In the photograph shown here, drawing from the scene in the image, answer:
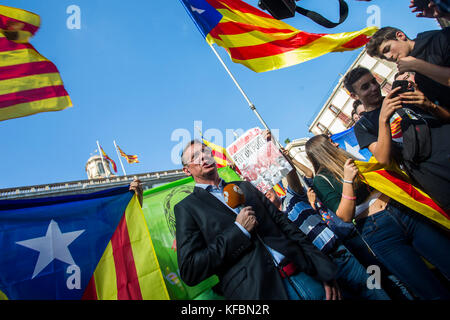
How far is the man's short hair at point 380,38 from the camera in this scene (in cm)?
212

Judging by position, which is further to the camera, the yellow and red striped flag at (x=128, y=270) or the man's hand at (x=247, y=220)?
the yellow and red striped flag at (x=128, y=270)

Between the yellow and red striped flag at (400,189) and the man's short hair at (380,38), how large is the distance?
1.17 metres

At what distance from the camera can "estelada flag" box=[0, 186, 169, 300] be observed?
2.32 meters

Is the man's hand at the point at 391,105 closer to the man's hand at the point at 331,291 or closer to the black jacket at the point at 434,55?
the black jacket at the point at 434,55

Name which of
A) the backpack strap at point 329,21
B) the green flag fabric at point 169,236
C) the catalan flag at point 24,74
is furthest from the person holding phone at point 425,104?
the catalan flag at point 24,74

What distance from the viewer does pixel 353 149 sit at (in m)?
5.32

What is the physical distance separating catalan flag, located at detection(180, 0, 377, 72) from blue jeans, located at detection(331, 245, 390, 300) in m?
3.52

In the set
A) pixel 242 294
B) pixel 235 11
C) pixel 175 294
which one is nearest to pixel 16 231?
pixel 175 294

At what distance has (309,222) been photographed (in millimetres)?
2615

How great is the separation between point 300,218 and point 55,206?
298 cm

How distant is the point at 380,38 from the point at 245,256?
2355 mm

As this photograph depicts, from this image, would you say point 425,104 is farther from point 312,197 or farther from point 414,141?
point 312,197

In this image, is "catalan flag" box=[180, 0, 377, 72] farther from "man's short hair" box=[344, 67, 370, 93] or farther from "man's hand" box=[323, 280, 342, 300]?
"man's hand" box=[323, 280, 342, 300]

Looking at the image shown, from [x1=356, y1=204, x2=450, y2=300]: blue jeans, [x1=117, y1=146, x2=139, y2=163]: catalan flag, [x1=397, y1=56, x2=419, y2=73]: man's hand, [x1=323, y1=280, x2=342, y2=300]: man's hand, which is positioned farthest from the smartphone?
[x1=117, y1=146, x2=139, y2=163]: catalan flag
